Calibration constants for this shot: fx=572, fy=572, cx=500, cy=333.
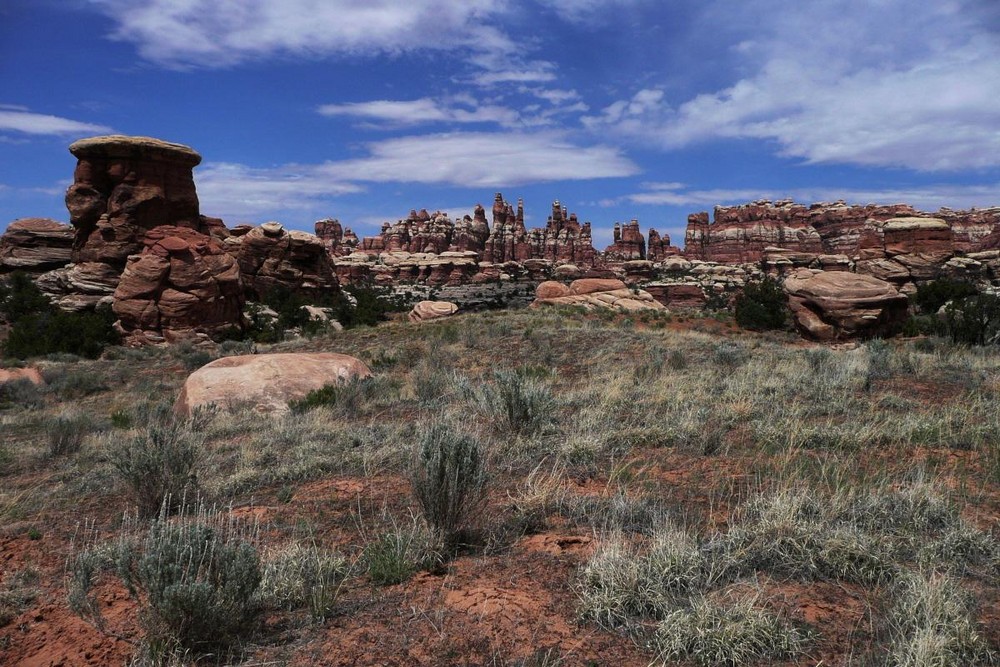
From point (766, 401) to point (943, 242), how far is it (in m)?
35.2

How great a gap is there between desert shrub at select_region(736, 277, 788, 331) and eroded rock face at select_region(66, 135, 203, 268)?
99.9 ft

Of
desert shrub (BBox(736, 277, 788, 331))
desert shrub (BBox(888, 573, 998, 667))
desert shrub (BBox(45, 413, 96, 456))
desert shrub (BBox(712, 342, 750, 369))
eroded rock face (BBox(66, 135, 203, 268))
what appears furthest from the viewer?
eroded rock face (BBox(66, 135, 203, 268))

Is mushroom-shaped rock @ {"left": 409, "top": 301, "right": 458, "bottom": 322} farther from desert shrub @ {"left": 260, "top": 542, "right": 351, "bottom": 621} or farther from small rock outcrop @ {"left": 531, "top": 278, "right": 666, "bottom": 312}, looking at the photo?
desert shrub @ {"left": 260, "top": 542, "right": 351, "bottom": 621}

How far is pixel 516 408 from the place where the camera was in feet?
22.9

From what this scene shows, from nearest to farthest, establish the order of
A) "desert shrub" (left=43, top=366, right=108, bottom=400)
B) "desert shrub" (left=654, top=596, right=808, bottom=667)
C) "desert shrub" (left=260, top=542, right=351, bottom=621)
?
"desert shrub" (left=654, top=596, right=808, bottom=667)
"desert shrub" (left=260, top=542, right=351, bottom=621)
"desert shrub" (left=43, top=366, right=108, bottom=400)

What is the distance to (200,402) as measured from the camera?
1030 centimetres

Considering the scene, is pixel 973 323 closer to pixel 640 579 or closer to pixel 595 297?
pixel 640 579

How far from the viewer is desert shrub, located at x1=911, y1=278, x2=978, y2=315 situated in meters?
23.5

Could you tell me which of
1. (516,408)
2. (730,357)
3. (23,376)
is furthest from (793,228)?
(516,408)

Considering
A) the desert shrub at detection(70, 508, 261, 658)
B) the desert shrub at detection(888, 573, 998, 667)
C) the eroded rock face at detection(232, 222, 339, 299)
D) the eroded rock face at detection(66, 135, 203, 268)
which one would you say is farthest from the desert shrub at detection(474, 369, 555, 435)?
the eroded rock face at detection(232, 222, 339, 299)

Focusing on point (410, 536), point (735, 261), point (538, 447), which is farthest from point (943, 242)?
point (735, 261)

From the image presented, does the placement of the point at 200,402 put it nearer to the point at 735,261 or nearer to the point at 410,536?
the point at 410,536

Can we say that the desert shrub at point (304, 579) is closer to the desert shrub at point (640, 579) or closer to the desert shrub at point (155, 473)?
the desert shrub at point (640, 579)

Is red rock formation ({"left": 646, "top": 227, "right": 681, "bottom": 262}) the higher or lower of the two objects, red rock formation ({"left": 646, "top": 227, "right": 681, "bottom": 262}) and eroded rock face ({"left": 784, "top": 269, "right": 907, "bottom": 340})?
the higher
